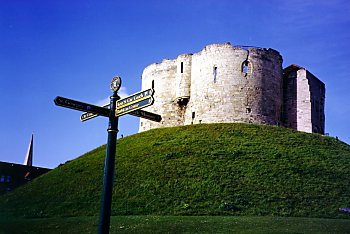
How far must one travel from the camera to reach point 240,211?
893 inches

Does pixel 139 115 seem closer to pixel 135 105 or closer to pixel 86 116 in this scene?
pixel 135 105

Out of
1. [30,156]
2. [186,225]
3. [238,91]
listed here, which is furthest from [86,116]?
[30,156]

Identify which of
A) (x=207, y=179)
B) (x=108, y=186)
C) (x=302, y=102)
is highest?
(x=302, y=102)

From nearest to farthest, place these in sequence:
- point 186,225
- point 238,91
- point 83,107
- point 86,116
Answer: point 83,107 → point 86,116 → point 186,225 → point 238,91

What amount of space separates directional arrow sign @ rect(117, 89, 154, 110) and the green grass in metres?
9.27

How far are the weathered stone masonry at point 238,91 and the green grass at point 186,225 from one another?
2158cm

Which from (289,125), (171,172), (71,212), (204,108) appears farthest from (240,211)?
(289,125)

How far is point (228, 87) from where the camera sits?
138 ft

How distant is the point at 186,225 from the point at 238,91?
2460 centimetres

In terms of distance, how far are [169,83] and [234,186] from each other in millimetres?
22653

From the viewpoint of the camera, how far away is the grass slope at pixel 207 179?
23734 mm

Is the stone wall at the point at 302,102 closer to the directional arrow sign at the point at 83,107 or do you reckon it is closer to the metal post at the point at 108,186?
the directional arrow sign at the point at 83,107

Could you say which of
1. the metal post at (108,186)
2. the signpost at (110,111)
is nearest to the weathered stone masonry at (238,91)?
the signpost at (110,111)

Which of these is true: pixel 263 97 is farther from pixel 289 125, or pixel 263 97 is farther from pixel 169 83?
pixel 169 83
